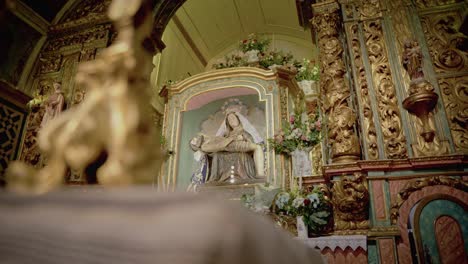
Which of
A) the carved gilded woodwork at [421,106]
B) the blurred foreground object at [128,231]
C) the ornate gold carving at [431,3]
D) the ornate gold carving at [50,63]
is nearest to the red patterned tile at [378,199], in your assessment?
the carved gilded woodwork at [421,106]

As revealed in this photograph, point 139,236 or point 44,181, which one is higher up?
point 44,181

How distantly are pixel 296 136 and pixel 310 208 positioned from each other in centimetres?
132

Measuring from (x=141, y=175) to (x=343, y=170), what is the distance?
2702mm

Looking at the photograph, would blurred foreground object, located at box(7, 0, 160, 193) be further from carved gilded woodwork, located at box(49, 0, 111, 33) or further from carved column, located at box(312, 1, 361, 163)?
carved gilded woodwork, located at box(49, 0, 111, 33)

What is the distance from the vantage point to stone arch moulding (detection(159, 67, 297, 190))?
4926 mm

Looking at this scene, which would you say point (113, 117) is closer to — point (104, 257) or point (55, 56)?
point (104, 257)

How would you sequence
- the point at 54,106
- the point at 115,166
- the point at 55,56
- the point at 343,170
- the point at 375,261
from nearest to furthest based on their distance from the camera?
the point at 115,166, the point at 375,261, the point at 343,170, the point at 54,106, the point at 55,56

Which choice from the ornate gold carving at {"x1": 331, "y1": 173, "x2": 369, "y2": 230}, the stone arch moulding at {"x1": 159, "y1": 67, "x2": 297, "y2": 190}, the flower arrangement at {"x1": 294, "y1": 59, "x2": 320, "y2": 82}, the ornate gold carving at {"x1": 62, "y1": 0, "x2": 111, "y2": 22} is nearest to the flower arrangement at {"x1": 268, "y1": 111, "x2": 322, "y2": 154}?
the stone arch moulding at {"x1": 159, "y1": 67, "x2": 297, "y2": 190}

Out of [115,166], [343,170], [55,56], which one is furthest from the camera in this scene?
[55,56]

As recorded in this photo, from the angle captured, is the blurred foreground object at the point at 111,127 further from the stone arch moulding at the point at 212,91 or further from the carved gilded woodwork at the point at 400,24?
the stone arch moulding at the point at 212,91

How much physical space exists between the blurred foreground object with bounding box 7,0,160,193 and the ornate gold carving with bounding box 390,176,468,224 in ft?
A: 8.75

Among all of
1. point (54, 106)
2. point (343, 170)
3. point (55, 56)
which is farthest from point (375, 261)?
point (55, 56)

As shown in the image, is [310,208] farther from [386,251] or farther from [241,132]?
[241,132]

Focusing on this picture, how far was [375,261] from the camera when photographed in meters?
2.74
